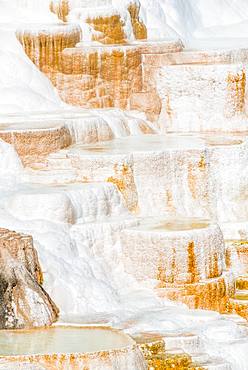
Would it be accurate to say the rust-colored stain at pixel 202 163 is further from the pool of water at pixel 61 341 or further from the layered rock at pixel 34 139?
the pool of water at pixel 61 341

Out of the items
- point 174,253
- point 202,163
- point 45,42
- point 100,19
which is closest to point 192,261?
point 174,253

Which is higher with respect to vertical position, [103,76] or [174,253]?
[103,76]

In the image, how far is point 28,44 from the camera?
20250 millimetres

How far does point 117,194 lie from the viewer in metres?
16.0

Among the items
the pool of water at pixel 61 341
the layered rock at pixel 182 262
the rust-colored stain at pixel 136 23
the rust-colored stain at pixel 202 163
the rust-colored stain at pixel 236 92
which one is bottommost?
the layered rock at pixel 182 262

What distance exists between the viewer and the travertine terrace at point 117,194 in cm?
1297

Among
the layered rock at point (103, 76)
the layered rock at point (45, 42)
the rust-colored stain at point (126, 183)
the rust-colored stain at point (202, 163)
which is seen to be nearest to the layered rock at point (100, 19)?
the layered rock at point (45, 42)

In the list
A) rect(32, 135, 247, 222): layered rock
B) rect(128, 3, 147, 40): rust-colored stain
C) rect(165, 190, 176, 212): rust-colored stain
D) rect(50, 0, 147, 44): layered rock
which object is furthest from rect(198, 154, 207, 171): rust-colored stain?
rect(128, 3, 147, 40): rust-colored stain

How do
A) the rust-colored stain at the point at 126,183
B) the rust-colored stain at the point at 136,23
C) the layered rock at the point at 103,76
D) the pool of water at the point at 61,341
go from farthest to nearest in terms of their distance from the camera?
the rust-colored stain at the point at 136,23 → the layered rock at the point at 103,76 → the rust-colored stain at the point at 126,183 → the pool of water at the point at 61,341

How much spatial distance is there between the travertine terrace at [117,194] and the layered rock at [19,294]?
0.5 inches

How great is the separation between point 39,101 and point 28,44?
115cm

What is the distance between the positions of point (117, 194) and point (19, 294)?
3.22 metres

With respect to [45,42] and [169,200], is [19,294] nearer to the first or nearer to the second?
[169,200]

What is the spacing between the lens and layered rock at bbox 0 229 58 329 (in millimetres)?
12961
